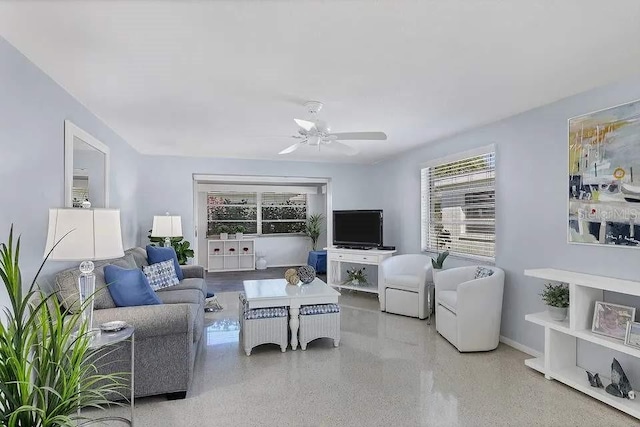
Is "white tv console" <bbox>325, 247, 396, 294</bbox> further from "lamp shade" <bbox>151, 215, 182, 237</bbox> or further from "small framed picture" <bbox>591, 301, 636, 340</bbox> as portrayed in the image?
"small framed picture" <bbox>591, 301, 636, 340</bbox>

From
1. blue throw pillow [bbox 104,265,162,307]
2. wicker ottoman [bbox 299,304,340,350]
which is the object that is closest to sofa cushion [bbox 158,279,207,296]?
blue throw pillow [bbox 104,265,162,307]

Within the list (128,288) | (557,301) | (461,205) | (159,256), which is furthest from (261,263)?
(557,301)

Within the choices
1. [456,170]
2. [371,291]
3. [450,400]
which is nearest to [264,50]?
[450,400]

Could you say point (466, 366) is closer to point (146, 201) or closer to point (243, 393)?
point (243, 393)

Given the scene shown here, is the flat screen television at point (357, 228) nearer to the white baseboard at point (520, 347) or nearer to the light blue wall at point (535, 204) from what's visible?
the light blue wall at point (535, 204)

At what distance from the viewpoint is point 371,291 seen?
233 inches

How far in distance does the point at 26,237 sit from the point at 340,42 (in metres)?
2.26

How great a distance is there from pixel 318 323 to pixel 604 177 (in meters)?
2.70

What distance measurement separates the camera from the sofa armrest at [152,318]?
102 inches

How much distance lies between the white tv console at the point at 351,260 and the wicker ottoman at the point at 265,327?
2342mm

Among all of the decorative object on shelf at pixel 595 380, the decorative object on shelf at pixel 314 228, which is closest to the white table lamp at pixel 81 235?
the decorative object on shelf at pixel 595 380

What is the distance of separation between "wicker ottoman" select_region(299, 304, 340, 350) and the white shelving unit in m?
5.76

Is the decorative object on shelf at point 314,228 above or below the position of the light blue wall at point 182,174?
below

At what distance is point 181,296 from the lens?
3.77 meters
